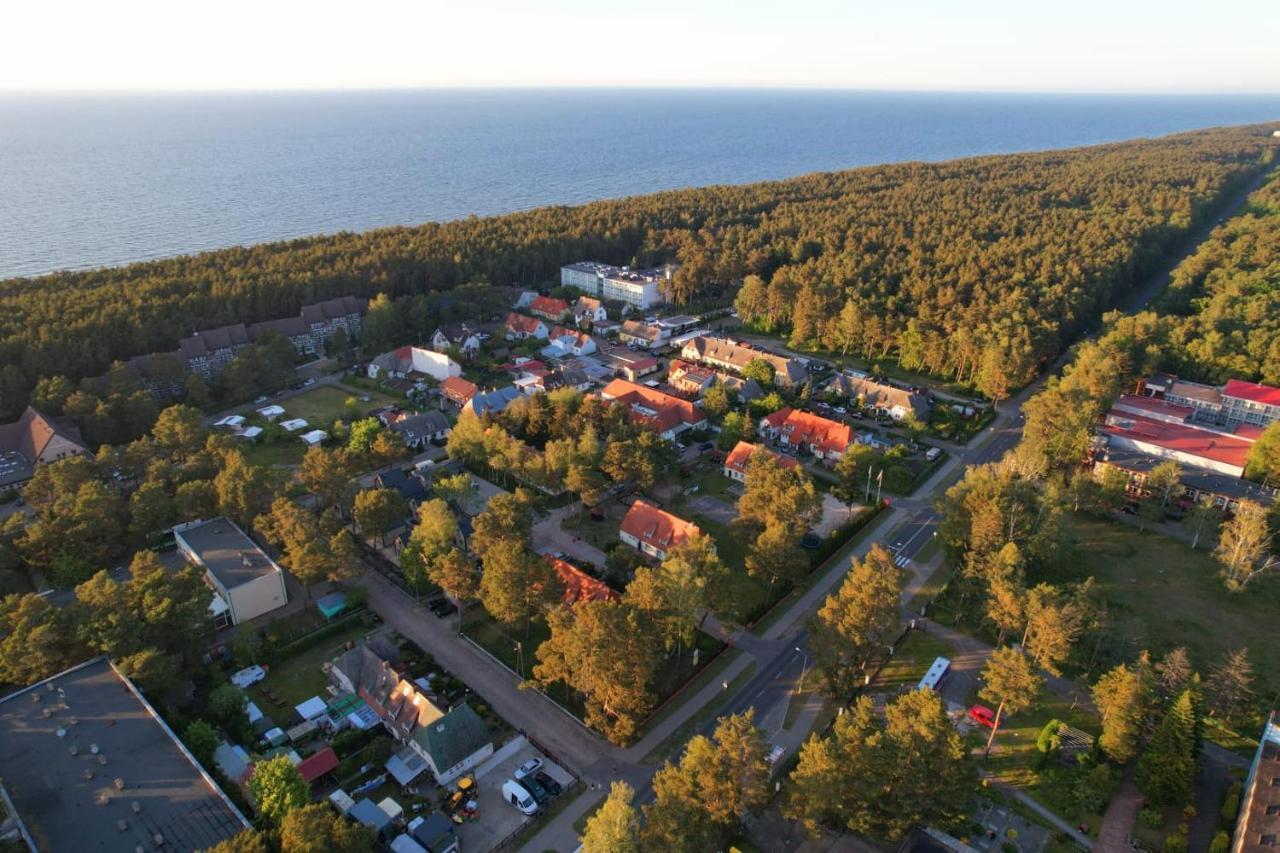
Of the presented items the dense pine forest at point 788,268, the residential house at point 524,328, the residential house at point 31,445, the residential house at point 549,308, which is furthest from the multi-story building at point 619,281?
the residential house at point 31,445

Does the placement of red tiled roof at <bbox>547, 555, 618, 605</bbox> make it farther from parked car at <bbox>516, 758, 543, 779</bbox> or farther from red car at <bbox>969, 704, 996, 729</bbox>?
red car at <bbox>969, 704, 996, 729</bbox>

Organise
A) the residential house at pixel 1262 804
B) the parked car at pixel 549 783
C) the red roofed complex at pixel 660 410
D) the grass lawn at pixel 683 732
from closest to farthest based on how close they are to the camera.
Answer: the residential house at pixel 1262 804, the parked car at pixel 549 783, the grass lawn at pixel 683 732, the red roofed complex at pixel 660 410

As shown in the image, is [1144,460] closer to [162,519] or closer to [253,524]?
[253,524]

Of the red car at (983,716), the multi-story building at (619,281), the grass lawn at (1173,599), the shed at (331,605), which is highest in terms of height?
the multi-story building at (619,281)

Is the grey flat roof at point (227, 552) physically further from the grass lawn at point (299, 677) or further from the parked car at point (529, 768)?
the parked car at point (529, 768)

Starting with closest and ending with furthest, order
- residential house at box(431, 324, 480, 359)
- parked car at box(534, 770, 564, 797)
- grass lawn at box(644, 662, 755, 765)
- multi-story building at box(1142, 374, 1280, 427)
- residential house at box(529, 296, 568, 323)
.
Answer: parked car at box(534, 770, 564, 797) → grass lawn at box(644, 662, 755, 765) → multi-story building at box(1142, 374, 1280, 427) → residential house at box(431, 324, 480, 359) → residential house at box(529, 296, 568, 323)

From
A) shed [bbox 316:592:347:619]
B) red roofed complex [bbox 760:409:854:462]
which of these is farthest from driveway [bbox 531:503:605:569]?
red roofed complex [bbox 760:409:854:462]
